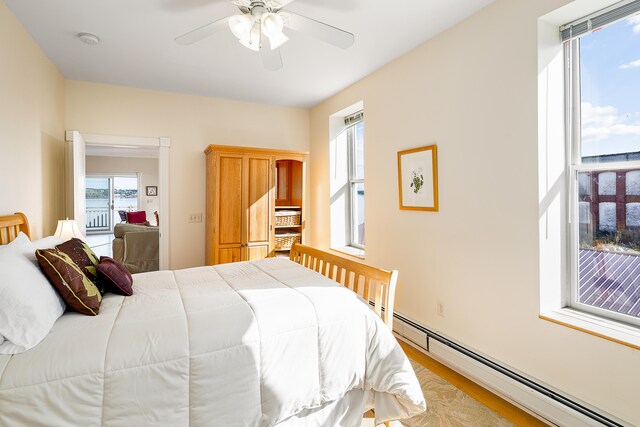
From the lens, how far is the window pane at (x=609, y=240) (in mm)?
1814

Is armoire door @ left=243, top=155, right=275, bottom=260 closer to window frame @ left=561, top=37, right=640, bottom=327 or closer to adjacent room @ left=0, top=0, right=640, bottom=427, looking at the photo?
adjacent room @ left=0, top=0, right=640, bottom=427

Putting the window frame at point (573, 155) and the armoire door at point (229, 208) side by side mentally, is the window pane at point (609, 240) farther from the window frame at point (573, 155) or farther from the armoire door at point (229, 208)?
the armoire door at point (229, 208)

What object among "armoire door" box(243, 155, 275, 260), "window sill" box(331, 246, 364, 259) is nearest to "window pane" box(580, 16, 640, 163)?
"window sill" box(331, 246, 364, 259)

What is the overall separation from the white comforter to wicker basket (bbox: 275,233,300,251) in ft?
7.24

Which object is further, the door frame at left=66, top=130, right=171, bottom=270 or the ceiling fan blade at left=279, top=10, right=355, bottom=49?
the door frame at left=66, top=130, right=171, bottom=270

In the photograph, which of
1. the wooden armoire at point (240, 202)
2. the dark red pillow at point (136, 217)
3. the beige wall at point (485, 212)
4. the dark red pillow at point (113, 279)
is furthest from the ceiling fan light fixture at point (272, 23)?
the dark red pillow at point (136, 217)

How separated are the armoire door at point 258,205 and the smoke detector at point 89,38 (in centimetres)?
173

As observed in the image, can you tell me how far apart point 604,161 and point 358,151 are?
262 cm

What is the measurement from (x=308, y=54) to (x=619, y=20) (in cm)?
214

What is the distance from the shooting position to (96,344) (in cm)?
133

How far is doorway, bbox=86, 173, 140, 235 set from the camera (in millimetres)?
9602

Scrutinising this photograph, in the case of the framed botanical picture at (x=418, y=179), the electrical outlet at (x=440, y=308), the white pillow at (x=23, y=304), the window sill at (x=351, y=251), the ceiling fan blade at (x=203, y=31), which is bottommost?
the electrical outlet at (x=440, y=308)

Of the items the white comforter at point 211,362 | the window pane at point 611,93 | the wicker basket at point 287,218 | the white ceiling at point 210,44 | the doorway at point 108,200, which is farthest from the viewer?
the doorway at point 108,200

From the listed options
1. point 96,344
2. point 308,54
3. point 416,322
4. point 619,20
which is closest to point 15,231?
point 96,344
